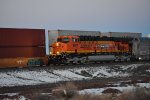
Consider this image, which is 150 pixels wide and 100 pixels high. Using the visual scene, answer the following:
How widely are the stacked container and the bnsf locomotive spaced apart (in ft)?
5.68

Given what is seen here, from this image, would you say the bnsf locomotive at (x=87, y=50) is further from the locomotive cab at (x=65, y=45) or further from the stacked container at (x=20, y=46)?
the stacked container at (x=20, y=46)

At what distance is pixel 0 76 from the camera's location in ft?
70.7

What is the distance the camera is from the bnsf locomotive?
100ft

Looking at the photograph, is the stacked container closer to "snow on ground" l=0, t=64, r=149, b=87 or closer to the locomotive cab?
the locomotive cab

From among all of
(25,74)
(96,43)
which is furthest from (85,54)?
(25,74)

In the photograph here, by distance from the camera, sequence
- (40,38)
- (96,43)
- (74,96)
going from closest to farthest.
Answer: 1. (74,96)
2. (40,38)
3. (96,43)

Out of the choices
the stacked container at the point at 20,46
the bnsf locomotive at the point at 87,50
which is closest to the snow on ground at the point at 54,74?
the bnsf locomotive at the point at 87,50


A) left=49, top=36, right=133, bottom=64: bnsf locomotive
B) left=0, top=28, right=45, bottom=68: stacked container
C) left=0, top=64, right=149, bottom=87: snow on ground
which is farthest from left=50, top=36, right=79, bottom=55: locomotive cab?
left=0, top=64, right=149, bottom=87: snow on ground

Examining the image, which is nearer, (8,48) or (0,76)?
(0,76)

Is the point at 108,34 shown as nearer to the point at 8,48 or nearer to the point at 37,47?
the point at 37,47

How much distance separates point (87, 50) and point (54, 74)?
925 cm

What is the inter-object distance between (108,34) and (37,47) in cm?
1229

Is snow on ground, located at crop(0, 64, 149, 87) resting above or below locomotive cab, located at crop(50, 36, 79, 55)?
below

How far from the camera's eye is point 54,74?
23.5 metres
